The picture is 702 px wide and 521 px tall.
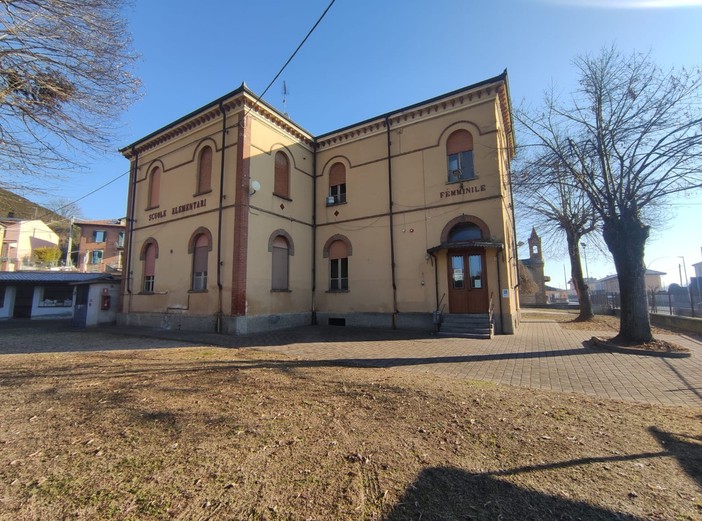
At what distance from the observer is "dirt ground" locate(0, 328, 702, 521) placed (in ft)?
8.59

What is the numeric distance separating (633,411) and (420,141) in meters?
12.6

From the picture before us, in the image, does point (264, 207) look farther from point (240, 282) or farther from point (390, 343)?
point (390, 343)

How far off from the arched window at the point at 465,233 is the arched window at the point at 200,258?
33.2 ft

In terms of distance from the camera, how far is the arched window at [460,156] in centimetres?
1392

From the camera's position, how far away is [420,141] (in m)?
14.9

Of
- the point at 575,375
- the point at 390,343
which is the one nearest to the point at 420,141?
the point at 390,343

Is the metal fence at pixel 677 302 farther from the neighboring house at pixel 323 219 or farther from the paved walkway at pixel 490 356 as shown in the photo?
the neighboring house at pixel 323 219

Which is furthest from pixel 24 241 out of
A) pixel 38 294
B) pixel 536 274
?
pixel 536 274

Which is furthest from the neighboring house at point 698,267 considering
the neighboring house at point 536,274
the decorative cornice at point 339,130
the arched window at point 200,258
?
the arched window at point 200,258

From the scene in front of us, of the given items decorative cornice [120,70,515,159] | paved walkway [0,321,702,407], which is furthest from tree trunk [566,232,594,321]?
paved walkway [0,321,702,407]

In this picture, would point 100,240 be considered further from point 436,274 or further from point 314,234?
point 436,274

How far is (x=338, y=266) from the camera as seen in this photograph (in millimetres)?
16375

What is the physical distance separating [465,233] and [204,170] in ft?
38.3

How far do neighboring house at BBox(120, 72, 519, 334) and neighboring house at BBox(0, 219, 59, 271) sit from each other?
32.7 metres
